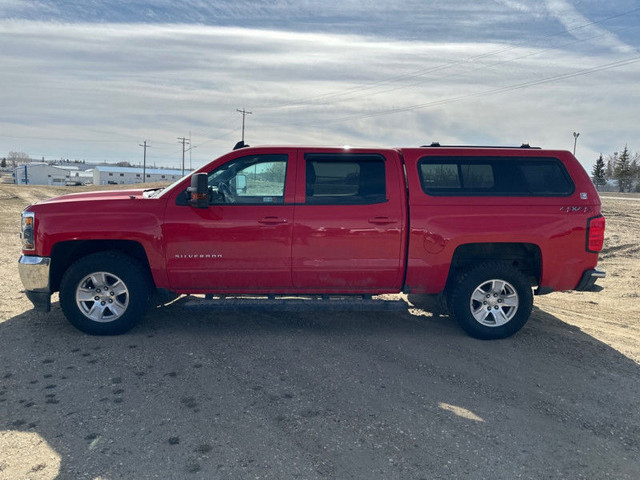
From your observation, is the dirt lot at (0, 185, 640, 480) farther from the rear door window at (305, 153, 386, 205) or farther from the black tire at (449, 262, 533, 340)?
the rear door window at (305, 153, 386, 205)

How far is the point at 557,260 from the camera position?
507cm

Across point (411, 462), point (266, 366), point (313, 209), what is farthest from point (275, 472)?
point (313, 209)

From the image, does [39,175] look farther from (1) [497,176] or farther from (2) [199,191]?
(1) [497,176]

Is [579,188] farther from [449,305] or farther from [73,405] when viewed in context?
[73,405]

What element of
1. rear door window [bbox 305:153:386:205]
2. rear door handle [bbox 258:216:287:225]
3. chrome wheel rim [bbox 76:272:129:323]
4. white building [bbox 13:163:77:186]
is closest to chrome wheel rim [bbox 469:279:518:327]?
rear door window [bbox 305:153:386:205]

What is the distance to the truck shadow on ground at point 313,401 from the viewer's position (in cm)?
295

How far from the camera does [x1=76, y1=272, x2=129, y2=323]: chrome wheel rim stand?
497 centimetres

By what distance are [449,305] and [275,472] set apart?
3008 millimetres

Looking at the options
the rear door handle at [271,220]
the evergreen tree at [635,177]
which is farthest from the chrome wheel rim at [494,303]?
the evergreen tree at [635,177]

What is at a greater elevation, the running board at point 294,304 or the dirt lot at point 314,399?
the running board at point 294,304

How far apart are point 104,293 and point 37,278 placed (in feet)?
2.23

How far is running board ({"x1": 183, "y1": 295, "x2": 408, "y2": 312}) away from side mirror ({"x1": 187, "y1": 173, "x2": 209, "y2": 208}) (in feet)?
3.41

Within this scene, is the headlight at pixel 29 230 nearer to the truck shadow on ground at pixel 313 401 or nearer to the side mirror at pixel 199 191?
the truck shadow on ground at pixel 313 401

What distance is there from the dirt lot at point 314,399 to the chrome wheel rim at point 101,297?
0.30m
